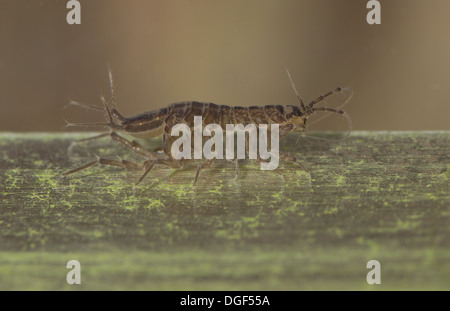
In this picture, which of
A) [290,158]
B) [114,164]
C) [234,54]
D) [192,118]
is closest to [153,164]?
[114,164]

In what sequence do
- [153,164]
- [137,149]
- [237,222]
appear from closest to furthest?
[237,222] → [153,164] → [137,149]

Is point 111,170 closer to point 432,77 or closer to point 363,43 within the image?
point 363,43

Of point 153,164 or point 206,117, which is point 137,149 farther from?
point 206,117

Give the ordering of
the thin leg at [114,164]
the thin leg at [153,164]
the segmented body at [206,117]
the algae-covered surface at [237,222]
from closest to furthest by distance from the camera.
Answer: the algae-covered surface at [237,222] → the thin leg at [153,164] → the thin leg at [114,164] → the segmented body at [206,117]

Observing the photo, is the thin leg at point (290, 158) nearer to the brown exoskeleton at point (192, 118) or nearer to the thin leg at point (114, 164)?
the brown exoskeleton at point (192, 118)

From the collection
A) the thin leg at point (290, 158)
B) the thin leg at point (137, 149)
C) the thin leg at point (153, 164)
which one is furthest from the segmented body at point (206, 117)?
the thin leg at point (290, 158)
